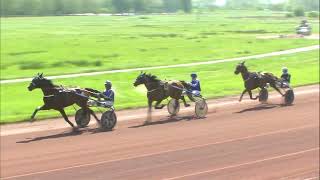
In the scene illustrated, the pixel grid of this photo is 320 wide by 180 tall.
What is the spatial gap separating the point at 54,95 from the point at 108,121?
2060mm

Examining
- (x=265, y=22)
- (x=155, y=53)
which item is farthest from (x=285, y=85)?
(x=265, y=22)

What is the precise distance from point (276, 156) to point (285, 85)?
10.7m

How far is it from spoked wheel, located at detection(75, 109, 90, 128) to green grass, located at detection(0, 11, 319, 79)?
16.8m

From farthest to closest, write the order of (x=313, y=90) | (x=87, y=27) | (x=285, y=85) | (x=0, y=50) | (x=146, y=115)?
(x=87, y=27) < (x=0, y=50) < (x=313, y=90) < (x=285, y=85) < (x=146, y=115)

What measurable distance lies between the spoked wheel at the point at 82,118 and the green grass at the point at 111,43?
1680 cm

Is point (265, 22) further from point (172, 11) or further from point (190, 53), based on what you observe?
point (190, 53)

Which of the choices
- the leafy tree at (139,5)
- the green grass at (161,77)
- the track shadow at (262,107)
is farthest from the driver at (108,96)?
the leafy tree at (139,5)

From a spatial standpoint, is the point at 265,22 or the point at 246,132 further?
the point at 265,22

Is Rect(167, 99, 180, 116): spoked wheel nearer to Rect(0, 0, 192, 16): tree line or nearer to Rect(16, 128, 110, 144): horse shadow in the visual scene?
Rect(16, 128, 110, 144): horse shadow

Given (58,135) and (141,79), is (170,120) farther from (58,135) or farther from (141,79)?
(58,135)

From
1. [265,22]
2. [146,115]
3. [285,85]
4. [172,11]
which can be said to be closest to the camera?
[146,115]

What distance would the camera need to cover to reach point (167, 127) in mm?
19875

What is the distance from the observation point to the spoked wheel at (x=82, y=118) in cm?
1962

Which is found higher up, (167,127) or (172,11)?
(172,11)
